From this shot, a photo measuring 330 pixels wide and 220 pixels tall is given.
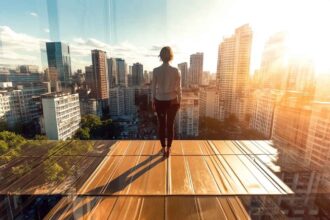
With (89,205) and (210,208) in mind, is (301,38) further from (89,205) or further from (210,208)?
(89,205)

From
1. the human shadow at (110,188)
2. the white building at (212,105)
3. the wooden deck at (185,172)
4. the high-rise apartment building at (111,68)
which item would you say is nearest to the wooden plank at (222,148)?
the wooden deck at (185,172)

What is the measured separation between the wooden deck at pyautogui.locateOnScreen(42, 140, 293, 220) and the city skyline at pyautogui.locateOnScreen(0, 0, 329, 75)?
989 mm

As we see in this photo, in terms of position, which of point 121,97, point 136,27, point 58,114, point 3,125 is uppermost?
point 136,27

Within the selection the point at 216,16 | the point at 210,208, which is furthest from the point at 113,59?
the point at 210,208

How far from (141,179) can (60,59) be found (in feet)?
5.82

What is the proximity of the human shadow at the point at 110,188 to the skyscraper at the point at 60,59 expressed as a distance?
1.48m

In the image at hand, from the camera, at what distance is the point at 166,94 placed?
1.69m

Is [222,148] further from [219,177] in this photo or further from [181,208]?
[181,208]

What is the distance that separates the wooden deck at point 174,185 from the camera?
991mm

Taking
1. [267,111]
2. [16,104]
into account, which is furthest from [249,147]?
[16,104]

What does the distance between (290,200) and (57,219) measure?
1.30 meters

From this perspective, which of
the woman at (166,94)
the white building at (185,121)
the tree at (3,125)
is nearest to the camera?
the woman at (166,94)

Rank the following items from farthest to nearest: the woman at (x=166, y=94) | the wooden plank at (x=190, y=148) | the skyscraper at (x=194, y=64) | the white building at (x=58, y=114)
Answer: the skyscraper at (x=194, y=64) < the white building at (x=58, y=114) < the wooden plank at (x=190, y=148) < the woman at (x=166, y=94)

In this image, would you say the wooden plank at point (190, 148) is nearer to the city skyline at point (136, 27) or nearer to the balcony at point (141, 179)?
the balcony at point (141, 179)
